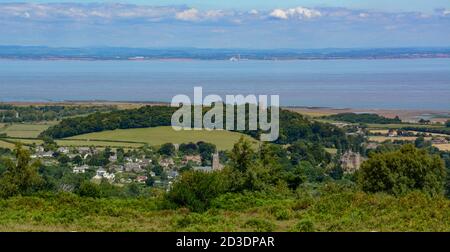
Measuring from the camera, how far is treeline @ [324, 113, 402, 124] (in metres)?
41.7

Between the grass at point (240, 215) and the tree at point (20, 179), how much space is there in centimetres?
177

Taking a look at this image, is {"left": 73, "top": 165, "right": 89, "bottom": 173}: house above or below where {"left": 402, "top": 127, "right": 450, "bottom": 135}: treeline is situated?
above

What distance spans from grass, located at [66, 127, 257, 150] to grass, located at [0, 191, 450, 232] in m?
19.5

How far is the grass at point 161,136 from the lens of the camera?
107 feet

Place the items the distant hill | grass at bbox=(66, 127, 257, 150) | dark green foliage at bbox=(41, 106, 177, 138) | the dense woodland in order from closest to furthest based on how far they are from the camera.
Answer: the dense woodland, grass at bbox=(66, 127, 257, 150), dark green foliage at bbox=(41, 106, 177, 138), the distant hill

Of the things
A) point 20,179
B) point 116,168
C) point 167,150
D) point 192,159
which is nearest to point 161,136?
point 167,150

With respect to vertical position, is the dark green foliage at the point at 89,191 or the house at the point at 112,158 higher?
the dark green foliage at the point at 89,191

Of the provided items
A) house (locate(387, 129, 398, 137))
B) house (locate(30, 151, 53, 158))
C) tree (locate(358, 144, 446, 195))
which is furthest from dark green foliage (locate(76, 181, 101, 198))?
house (locate(387, 129, 398, 137))

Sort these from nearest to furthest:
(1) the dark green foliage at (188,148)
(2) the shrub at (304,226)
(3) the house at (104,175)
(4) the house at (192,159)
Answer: (2) the shrub at (304,226)
(3) the house at (104,175)
(4) the house at (192,159)
(1) the dark green foliage at (188,148)

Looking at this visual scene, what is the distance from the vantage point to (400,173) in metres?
13.8

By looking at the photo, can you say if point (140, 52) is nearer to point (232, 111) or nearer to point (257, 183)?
point (232, 111)

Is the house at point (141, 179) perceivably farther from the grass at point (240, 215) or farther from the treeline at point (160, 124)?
the grass at point (240, 215)

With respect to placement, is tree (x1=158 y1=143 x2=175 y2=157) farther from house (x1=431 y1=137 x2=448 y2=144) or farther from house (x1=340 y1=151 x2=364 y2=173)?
house (x1=431 y1=137 x2=448 y2=144)

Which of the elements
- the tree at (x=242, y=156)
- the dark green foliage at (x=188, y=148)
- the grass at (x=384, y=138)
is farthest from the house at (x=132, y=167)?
the grass at (x=384, y=138)
